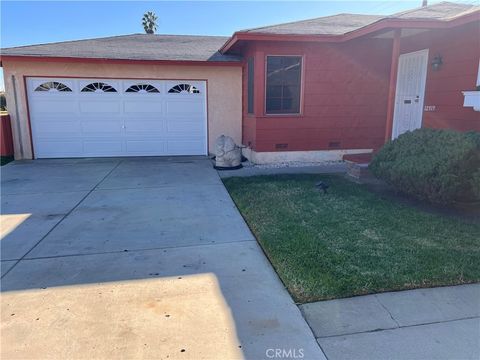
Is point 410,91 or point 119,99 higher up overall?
point 410,91

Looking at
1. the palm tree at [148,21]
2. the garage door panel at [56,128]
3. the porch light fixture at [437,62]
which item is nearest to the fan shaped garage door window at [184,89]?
the garage door panel at [56,128]

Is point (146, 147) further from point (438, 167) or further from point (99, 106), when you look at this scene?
point (438, 167)

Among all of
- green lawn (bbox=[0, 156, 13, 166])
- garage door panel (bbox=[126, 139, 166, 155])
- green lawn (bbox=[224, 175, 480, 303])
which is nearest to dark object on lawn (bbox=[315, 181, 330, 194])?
green lawn (bbox=[224, 175, 480, 303])

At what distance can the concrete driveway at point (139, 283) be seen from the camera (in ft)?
8.04

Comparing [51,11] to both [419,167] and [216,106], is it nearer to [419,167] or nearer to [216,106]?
[216,106]

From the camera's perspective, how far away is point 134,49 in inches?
409

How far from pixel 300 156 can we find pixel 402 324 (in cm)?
671

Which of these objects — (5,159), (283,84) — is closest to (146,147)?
(5,159)

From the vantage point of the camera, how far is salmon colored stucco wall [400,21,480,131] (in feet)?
20.9

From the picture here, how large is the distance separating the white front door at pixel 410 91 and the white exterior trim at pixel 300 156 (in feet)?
4.05

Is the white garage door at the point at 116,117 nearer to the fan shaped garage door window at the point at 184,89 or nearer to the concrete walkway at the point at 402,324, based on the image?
the fan shaped garage door window at the point at 184,89

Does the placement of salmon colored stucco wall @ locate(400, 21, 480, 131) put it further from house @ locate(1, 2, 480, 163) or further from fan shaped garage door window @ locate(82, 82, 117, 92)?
fan shaped garage door window @ locate(82, 82, 117, 92)

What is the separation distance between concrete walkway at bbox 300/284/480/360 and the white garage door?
27.3ft

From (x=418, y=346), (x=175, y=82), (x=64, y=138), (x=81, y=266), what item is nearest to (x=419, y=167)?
(x=418, y=346)
